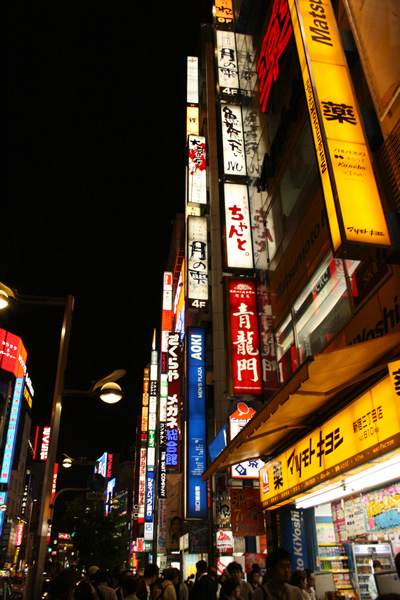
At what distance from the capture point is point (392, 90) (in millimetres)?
6789

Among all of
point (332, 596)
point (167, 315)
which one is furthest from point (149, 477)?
point (332, 596)

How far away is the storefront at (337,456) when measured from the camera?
232 inches

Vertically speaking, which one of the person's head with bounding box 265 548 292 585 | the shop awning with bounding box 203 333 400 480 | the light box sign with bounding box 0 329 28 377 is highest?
the light box sign with bounding box 0 329 28 377

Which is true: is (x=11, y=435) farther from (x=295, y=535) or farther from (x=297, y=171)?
(x=297, y=171)

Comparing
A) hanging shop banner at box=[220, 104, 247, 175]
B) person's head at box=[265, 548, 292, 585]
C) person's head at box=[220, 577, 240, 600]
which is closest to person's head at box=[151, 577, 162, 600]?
person's head at box=[220, 577, 240, 600]

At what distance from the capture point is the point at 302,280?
10.5 m

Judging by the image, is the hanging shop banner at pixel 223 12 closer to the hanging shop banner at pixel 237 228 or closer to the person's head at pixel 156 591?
the hanging shop banner at pixel 237 228

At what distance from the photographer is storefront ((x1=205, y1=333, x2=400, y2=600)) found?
19.4 feet

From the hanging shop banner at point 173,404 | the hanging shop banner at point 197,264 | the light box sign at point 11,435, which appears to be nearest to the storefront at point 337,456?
the hanging shop banner at point 197,264

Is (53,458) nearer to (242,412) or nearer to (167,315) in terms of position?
(242,412)

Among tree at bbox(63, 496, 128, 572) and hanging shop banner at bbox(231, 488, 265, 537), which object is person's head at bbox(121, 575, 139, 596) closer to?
hanging shop banner at bbox(231, 488, 265, 537)

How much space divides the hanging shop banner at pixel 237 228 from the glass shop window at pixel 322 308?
11.0ft

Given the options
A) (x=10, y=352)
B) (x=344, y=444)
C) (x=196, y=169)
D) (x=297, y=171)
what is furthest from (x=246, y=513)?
(x=10, y=352)

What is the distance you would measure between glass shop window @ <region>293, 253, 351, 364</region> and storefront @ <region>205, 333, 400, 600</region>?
5.58 ft
